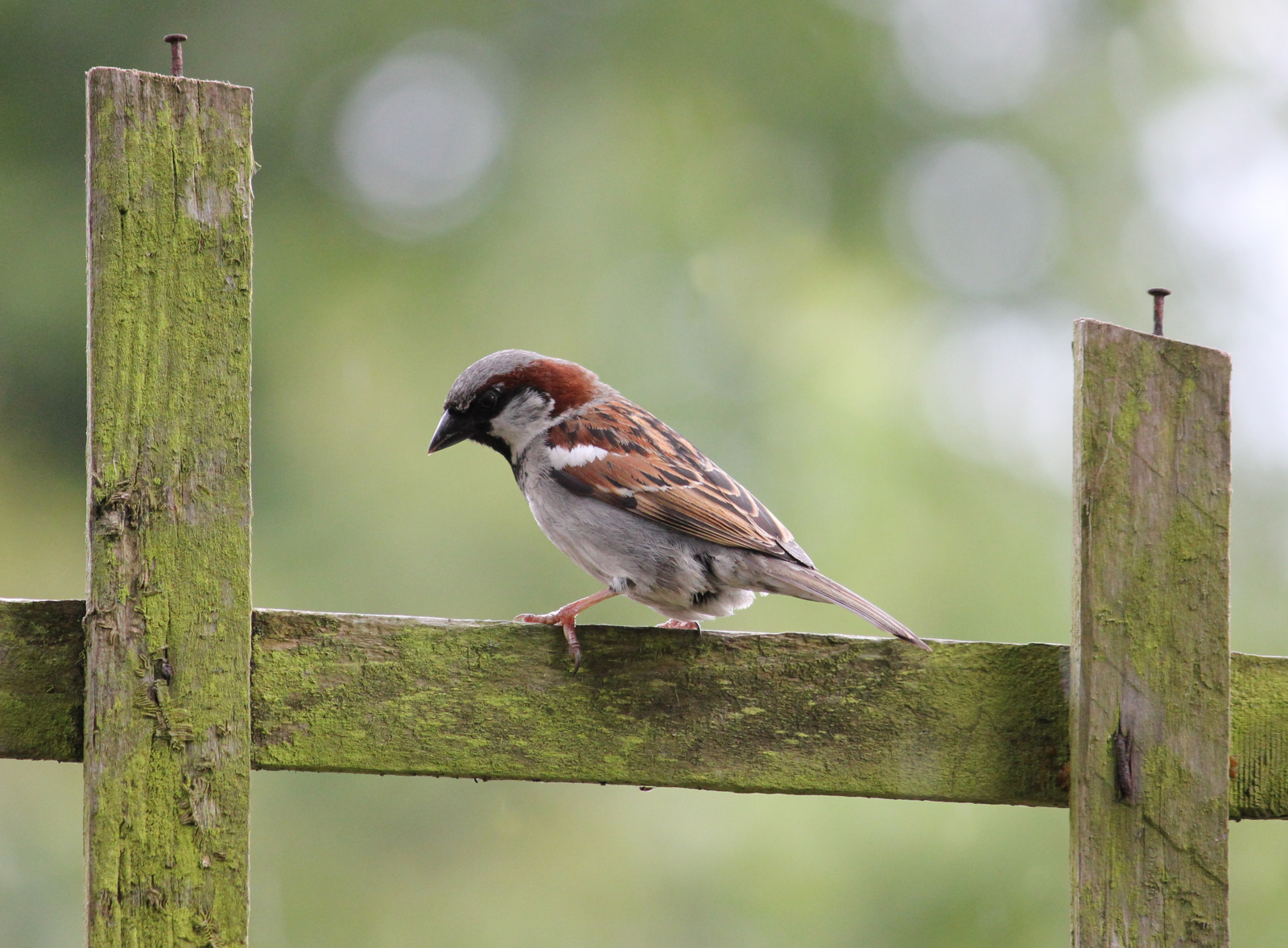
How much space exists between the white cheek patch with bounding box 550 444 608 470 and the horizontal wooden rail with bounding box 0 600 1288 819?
0.84m

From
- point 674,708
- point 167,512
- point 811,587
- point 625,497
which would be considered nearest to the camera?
point 167,512

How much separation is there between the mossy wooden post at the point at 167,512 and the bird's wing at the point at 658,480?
942 millimetres

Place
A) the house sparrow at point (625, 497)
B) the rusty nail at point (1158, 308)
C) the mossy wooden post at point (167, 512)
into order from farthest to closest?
the house sparrow at point (625, 497) → the rusty nail at point (1158, 308) → the mossy wooden post at point (167, 512)

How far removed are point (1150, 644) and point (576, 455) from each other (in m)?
1.19

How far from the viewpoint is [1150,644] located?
4.74ft

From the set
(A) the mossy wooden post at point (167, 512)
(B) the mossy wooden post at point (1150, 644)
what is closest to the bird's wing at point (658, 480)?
(B) the mossy wooden post at point (1150, 644)

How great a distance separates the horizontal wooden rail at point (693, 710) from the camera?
4.65ft

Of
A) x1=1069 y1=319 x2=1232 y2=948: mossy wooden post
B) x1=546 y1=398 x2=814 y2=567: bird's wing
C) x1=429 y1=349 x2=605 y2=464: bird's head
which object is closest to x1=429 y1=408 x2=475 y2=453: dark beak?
x1=429 y1=349 x2=605 y2=464: bird's head

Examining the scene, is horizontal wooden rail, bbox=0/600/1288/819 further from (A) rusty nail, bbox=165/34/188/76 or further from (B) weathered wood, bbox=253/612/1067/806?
(A) rusty nail, bbox=165/34/188/76

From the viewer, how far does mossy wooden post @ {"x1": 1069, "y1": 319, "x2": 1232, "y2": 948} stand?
1.42 m

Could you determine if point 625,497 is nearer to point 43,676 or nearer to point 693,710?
point 693,710

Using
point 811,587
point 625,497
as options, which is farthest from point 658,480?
point 811,587

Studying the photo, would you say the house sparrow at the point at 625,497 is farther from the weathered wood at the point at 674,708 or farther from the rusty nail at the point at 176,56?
the rusty nail at the point at 176,56

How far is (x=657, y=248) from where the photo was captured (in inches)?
Answer: 181
